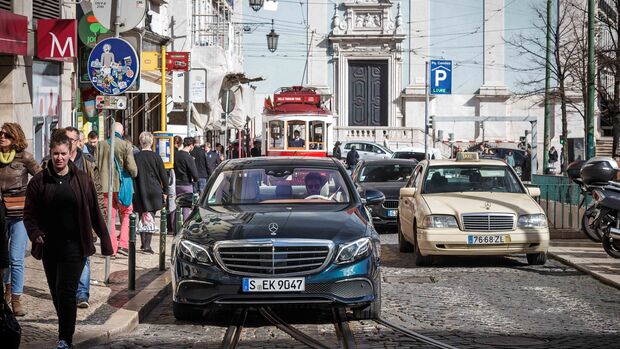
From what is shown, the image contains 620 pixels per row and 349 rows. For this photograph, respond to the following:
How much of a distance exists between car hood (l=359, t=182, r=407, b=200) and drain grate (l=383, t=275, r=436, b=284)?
785 centimetres

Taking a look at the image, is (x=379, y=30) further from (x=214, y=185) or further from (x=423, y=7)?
(x=214, y=185)

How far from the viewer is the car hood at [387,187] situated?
2232 centimetres

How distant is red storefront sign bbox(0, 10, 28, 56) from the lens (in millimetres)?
15688

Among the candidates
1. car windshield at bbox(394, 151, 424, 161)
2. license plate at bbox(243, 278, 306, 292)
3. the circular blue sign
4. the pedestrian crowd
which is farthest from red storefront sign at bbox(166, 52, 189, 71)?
license plate at bbox(243, 278, 306, 292)

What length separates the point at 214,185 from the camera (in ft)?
38.1

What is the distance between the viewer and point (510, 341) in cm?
929

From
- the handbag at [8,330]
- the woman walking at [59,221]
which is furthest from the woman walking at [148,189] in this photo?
the handbag at [8,330]

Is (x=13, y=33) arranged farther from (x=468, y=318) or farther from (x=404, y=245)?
(x=468, y=318)

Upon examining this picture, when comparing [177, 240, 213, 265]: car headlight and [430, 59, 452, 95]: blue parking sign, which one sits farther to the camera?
[430, 59, 452, 95]: blue parking sign

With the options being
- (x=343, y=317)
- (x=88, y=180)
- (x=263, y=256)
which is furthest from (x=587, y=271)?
(x=88, y=180)

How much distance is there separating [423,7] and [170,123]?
79.4ft

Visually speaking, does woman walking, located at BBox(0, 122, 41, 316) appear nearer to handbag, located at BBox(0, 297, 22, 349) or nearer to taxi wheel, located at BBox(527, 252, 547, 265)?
handbag, located at BBox(0, 297, 22, 349)

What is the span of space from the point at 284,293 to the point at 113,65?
445 centimetres

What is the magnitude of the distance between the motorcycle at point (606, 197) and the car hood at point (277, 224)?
5.70 metres
